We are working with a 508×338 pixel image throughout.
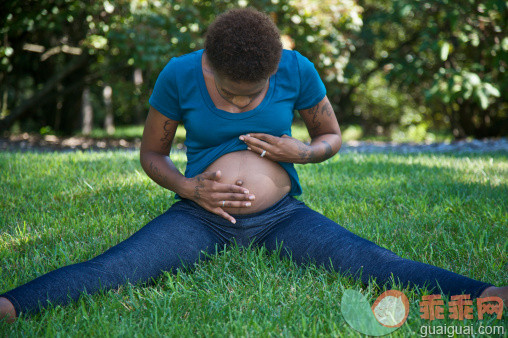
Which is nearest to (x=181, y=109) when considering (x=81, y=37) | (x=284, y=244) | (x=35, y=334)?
(x=284, y=244)

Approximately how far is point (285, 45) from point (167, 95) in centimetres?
531

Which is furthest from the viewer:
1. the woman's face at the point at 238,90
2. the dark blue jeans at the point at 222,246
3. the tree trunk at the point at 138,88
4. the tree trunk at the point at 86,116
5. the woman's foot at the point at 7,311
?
the tree trunk at the point at 86,116

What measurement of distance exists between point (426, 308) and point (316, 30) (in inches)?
270

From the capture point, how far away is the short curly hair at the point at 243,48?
74.1 inches

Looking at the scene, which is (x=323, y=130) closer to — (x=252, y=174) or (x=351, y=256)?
(x=252, y=174)

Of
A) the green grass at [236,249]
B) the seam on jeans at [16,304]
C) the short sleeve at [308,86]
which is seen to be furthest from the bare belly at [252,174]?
the seam on jeans at [16,304]

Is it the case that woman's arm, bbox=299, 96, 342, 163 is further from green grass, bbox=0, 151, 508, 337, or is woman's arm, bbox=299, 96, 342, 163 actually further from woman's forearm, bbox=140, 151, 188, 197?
woman's forearm, bbox=140, 151, 188, 197

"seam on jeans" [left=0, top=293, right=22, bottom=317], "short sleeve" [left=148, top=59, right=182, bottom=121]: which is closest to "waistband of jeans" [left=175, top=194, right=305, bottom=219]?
"short sleeve" [left=148, top=59, right=182, bottom=121]

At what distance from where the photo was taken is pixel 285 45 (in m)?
7.21

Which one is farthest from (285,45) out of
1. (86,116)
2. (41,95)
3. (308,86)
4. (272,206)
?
(86,116)

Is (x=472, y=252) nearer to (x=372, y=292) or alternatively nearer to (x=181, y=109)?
(x=372, y=292)

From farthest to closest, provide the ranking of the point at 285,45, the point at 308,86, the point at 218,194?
the point at 285,45 < the point at 308,86 < the point at 218,194

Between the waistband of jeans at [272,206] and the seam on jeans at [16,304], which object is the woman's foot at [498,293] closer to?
the waistband of jeans at [272,206]

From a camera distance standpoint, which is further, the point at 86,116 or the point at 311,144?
the point at 86,116
